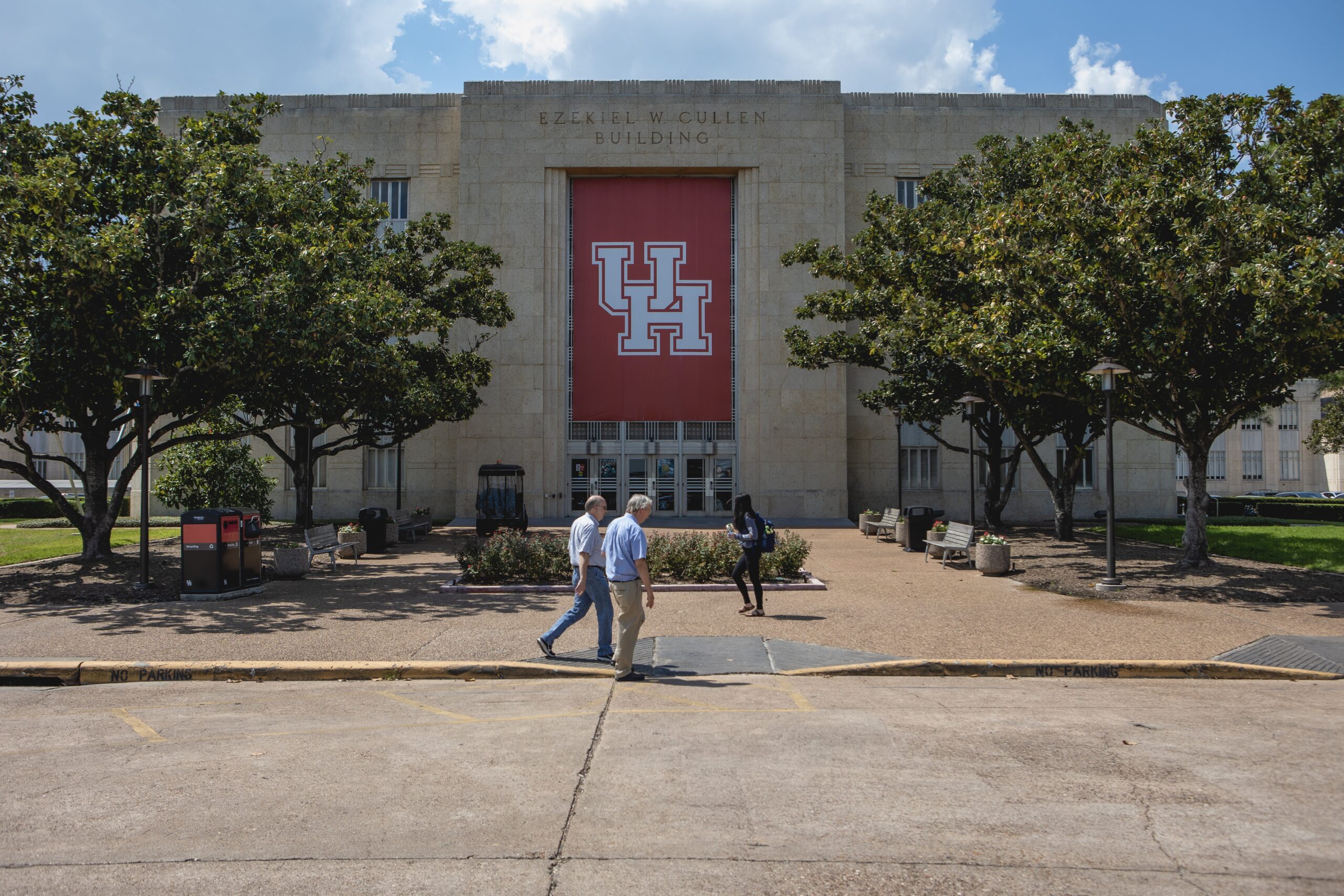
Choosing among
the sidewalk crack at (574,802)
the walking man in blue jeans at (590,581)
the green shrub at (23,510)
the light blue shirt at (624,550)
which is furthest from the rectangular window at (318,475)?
A: the sidewalk crack at (574,802)

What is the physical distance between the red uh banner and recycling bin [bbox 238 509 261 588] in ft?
68.9

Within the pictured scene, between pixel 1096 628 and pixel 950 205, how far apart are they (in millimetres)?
16105

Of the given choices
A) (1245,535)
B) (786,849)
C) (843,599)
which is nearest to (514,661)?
(786,849)

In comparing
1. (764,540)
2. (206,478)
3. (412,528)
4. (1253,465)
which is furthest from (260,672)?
(1253,465)

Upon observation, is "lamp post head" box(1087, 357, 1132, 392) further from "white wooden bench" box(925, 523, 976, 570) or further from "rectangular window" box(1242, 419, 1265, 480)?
"rectangular window" box(1242, 419, 1265, 480)

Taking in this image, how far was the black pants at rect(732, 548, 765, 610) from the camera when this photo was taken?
11953 millimetres

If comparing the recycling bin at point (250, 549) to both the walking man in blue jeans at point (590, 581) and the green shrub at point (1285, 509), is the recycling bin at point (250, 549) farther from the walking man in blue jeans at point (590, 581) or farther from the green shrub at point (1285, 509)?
the green shrub at point (1285, 509)

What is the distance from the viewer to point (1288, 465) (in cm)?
8188

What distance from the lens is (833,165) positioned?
35125mm

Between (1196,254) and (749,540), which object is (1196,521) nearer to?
(1196,254)

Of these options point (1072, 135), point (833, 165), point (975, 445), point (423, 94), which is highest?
point (423, 94)

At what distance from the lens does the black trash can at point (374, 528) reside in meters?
21.5

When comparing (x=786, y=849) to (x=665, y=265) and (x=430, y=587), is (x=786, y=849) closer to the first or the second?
(x=430, y=587)

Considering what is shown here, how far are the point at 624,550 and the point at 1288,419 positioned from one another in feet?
301
